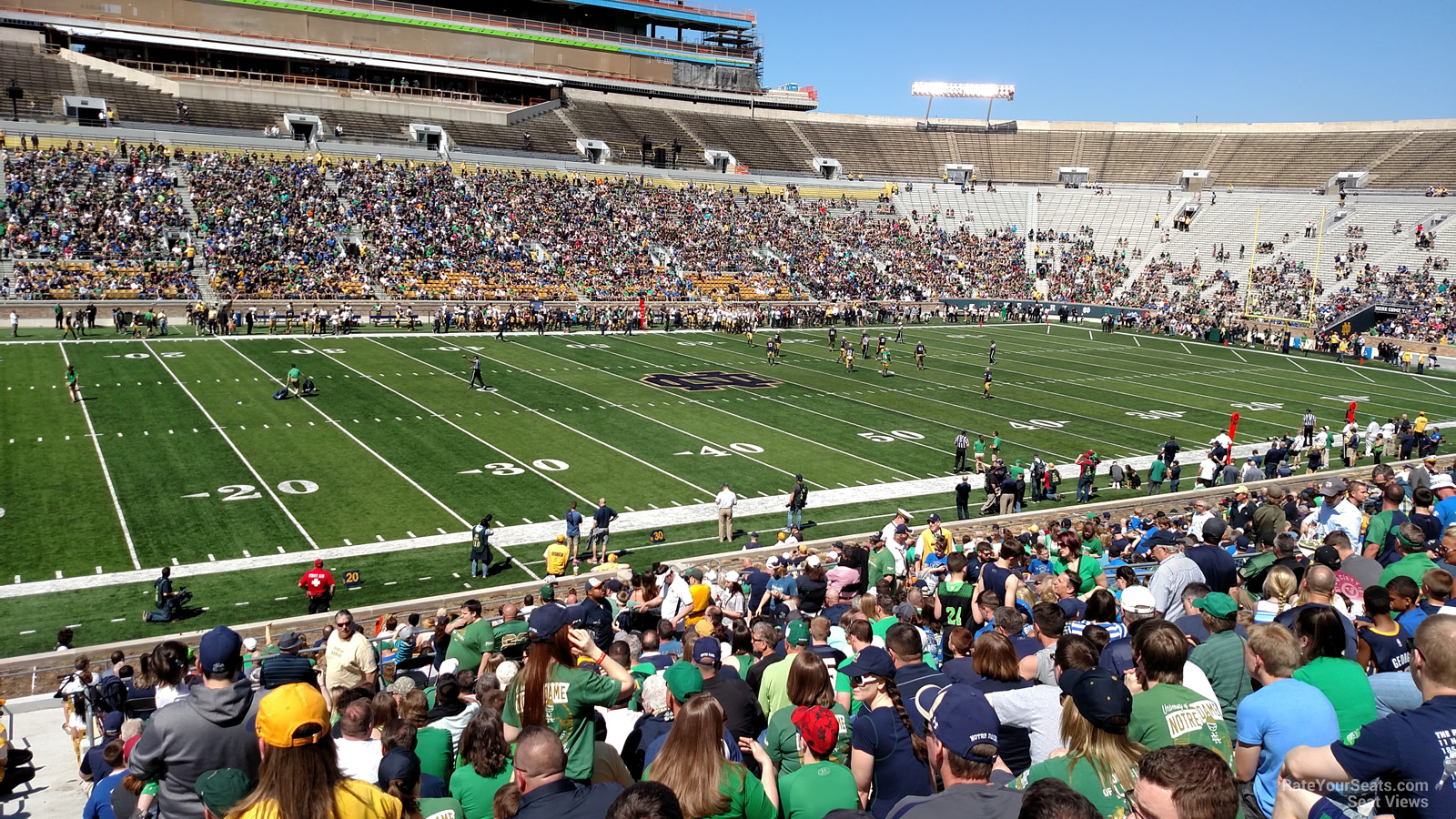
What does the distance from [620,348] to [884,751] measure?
39957 mm

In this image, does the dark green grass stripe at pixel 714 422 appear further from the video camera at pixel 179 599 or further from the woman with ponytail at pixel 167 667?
the woman with ponytail at pixel 167 667

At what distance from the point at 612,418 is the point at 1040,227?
60011mm


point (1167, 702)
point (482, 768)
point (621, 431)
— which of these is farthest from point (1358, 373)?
point (482, 768)

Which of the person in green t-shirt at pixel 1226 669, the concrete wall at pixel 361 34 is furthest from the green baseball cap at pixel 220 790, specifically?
the concrete wall at pixel 361 34

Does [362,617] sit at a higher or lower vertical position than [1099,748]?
lower

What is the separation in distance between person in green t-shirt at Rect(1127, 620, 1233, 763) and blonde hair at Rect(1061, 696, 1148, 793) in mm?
406

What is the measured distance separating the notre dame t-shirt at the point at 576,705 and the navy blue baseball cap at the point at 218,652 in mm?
1376

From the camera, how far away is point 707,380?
3791 cm

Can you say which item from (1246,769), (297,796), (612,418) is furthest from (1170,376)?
(297,796)

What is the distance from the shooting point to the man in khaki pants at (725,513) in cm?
2077

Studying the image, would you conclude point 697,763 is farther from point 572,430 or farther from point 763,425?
point 763,425

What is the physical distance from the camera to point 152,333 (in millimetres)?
39844

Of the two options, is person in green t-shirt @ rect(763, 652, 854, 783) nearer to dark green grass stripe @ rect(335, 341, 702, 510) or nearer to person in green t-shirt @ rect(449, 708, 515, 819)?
person in green t-shirt @ rect(449, 708, 515, 819)

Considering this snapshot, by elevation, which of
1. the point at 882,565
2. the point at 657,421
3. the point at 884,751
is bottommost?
the point at 657,421
